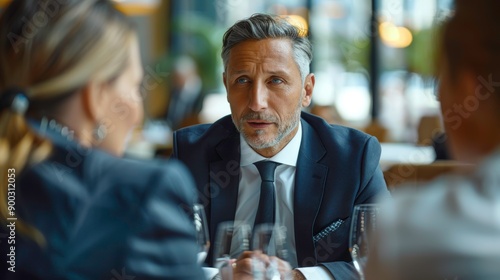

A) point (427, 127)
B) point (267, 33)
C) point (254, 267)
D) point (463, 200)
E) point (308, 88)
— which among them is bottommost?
point (254, 267)

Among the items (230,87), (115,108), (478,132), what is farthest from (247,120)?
(478,132)

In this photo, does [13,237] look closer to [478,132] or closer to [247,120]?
[478,132]

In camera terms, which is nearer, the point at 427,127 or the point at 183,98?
the point at 427,127

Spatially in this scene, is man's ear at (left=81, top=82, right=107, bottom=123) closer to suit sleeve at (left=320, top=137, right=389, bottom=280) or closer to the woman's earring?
the woman's earring

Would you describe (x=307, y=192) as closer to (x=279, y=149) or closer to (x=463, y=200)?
(x=279, y=149)

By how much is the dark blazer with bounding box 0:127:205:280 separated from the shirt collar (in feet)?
3.30

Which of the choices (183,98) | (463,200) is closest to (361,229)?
(463,200)

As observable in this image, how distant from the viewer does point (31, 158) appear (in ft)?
3.49

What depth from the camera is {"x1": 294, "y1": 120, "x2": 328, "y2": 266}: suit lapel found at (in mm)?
1907

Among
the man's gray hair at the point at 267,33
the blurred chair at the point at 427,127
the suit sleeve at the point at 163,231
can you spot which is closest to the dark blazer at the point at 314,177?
the man's gray hair at the point at 267,33

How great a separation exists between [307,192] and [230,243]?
0.66m

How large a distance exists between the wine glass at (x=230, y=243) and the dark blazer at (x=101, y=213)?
0.29m

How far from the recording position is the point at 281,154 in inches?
81.6

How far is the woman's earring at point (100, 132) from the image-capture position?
1.14 m
